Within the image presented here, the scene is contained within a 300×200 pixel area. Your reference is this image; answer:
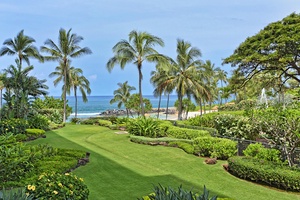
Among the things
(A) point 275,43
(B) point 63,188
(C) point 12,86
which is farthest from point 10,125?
(A) point 275,43

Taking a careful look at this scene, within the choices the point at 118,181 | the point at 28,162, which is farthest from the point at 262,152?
the point at 28,162

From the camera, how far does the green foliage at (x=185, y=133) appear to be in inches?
557

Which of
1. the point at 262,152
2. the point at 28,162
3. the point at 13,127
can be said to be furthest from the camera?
the point at 13,127

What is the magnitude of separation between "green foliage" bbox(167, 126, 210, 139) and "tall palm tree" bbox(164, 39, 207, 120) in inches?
386

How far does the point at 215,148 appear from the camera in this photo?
11.4 meters

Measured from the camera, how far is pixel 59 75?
31766 millimetres

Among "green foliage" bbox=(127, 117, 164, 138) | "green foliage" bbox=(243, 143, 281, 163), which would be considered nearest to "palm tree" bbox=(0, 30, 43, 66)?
"green foliage" bbox=(127, 117, 164, 138)

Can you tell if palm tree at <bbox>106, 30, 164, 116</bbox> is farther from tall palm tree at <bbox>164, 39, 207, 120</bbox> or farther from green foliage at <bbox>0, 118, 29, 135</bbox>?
green foliage at <bbox>0, 118, 29, 135</bbox>

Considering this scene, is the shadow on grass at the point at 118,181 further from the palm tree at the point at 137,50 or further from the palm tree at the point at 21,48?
the palm tree at the point at 21,48

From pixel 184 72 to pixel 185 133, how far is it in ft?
38.1

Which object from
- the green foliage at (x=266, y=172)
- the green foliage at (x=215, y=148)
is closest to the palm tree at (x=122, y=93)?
the green foliage at (x=215, y=148)

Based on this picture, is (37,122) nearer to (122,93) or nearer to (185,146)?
(185,146)

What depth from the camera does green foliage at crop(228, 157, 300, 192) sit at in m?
7.57

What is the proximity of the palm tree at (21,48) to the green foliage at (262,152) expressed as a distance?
23.9 meters
